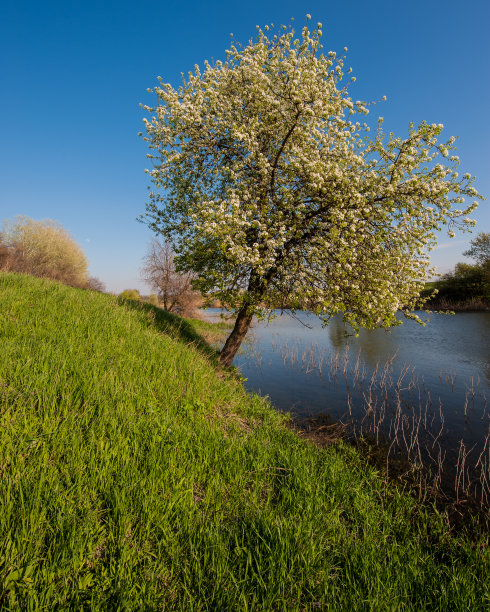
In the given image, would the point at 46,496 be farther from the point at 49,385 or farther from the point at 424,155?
the point at 424,155

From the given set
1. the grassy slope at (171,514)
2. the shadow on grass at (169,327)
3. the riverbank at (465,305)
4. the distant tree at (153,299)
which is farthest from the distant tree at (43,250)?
the riverbank at (465,305)

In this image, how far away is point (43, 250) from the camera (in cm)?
5566

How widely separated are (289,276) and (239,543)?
862cm

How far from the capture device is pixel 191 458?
478cm

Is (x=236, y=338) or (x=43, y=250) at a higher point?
(x=43, y=250)

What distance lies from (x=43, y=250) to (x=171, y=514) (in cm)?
6594

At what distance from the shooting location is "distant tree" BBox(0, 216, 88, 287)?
52.6 meters

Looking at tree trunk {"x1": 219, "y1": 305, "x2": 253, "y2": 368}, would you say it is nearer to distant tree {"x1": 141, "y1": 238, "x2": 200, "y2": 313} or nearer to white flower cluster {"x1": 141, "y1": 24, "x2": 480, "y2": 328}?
white flower cluster {"x1": 141, "y1": 24, "x2": 480, "y2": 328}

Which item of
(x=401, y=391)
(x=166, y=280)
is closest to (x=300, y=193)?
(x=401, y=391)

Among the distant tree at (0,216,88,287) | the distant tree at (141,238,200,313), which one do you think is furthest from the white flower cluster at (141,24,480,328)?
the distant tree at (0,216,88,287)

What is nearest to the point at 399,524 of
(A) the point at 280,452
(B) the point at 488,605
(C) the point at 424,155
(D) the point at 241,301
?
(B) the point at 488,605

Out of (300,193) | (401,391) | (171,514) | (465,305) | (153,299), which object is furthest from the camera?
(153,299)

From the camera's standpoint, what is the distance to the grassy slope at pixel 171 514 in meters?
2.82

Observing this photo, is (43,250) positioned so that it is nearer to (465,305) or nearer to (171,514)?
(171,514)
